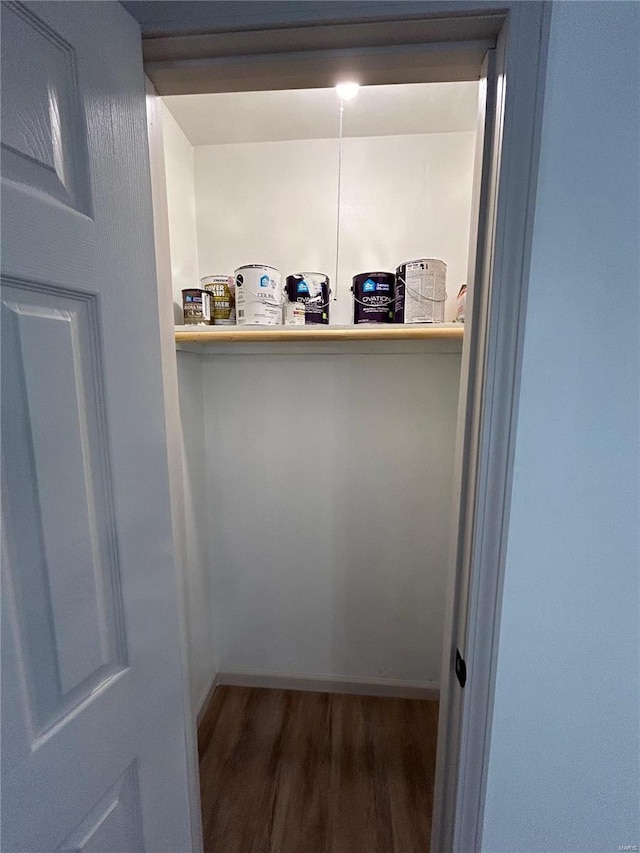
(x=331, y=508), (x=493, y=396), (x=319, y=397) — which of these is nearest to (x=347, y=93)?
(x=319, y=397)

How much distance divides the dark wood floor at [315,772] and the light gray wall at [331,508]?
5.4 inches

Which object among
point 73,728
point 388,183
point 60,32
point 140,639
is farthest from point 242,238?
point 73,728

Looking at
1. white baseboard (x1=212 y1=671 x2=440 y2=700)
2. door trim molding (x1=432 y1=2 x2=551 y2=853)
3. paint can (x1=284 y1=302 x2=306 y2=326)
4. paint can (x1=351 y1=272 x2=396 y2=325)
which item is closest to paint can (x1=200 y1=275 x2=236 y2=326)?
paint can (x1=284 y1=302 x2=306 y2=326)

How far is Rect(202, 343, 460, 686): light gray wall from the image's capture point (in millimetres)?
1526

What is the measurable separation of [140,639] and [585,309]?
883 mm

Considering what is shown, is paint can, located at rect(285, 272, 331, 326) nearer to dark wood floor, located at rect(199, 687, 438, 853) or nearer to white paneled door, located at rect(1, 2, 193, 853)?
white paneled door, located at rect(1, 2, 193, 853)

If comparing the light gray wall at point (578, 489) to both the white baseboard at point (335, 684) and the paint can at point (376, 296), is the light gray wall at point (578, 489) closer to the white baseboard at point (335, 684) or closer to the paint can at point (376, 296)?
the paint can at point (376, 296)

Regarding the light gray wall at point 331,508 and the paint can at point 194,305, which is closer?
the paint can at point 194,305

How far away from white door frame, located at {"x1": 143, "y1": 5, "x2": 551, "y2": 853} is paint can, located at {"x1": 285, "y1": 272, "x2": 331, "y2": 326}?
581 mm

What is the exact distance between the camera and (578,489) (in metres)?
0.60

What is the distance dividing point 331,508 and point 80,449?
123 cm

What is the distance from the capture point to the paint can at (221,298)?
1.27 m

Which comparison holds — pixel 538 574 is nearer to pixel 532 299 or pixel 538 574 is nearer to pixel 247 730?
pixel 532 299

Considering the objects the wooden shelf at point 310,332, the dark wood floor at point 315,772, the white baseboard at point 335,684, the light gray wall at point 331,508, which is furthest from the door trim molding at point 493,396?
the white baseboard at point 335,684
